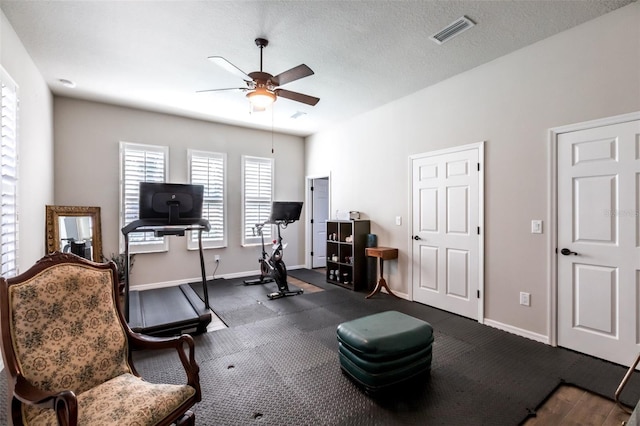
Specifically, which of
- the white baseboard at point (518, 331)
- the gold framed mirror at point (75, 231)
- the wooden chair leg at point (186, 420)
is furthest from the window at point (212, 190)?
the white baseboard at point (518, 331)

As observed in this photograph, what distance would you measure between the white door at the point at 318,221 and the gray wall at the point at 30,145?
464cm

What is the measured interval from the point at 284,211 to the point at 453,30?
Result: 350cm

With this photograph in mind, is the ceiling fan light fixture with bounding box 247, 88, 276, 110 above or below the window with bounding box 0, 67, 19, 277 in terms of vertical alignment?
above

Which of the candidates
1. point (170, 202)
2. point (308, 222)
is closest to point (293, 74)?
point (170, 202)

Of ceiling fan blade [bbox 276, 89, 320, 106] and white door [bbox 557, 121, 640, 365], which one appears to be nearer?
white door [bbox 557, 121, 640, 365]

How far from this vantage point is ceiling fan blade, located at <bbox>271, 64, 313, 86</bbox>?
2.60 m

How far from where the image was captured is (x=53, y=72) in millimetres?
3721

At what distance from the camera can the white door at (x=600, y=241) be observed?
2555 mm

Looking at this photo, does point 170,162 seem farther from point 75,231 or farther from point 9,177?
point 9,177

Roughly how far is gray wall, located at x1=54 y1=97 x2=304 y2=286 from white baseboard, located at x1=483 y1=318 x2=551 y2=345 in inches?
169

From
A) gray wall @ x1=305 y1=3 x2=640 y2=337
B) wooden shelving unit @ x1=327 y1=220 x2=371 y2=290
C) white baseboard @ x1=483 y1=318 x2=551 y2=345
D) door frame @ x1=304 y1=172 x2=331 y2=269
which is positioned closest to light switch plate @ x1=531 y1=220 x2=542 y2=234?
gray wall @ x1=305 y1=3 x2=640 y2=337

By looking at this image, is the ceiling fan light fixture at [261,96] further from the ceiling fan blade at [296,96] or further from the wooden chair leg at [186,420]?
the wooden chair leg at [186,420]

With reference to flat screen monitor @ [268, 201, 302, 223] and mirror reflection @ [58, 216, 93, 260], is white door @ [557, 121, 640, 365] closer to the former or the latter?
flat screen monitor @ [268, 201, 302, 223]

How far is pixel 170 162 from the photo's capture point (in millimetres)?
5340
